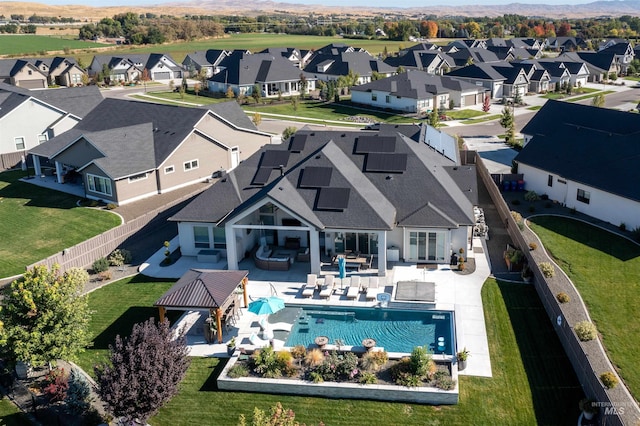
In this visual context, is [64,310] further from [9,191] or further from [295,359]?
[9,191]

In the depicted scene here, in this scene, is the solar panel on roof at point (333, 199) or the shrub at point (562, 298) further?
the solar panel on roof at point (333, 199)

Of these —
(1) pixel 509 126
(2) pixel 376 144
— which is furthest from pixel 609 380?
(1) pixel 509 126

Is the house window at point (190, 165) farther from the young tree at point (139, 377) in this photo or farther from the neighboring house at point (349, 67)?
the neighboring house at point (349, 67)

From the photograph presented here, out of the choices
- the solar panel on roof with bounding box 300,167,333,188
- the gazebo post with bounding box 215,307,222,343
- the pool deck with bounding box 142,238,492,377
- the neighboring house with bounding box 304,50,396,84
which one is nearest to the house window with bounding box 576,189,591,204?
the pool deck with bounding box 142,238,492,377

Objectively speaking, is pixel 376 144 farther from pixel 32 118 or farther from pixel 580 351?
pixel 32 118

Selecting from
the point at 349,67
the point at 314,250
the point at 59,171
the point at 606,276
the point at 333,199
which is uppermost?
the point at 349,67

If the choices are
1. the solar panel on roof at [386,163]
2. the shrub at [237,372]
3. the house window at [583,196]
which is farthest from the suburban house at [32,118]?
the house window at [583,196]

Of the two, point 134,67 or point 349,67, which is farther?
point 134,67
